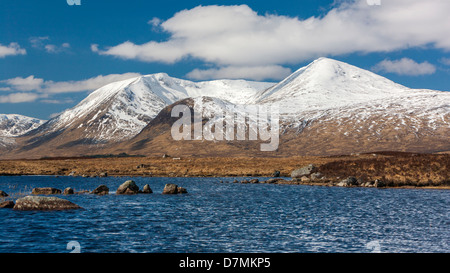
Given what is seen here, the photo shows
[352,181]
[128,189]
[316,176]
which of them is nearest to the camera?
[128,189]

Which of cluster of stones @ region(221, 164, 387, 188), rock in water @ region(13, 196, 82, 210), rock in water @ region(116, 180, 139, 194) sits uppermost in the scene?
rock in water @ region(13, 196, 82, 210)

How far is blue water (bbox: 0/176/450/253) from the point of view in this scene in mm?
28922

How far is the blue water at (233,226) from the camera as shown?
28.9 m

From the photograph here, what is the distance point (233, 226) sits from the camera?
3700 cm

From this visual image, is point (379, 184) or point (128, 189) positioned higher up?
point (128, 189)

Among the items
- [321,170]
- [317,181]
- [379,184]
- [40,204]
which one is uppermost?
[40,204]

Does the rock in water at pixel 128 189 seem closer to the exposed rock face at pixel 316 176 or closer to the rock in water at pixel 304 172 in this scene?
the exposed rock face at pixel 316 176

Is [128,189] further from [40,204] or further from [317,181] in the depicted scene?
[317,181]

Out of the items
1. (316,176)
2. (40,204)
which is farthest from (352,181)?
(40,204)

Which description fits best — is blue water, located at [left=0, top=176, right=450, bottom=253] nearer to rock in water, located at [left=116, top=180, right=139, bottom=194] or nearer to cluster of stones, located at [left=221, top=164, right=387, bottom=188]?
rock in water, located at [left=116, top=180, right=139, bottom=194]

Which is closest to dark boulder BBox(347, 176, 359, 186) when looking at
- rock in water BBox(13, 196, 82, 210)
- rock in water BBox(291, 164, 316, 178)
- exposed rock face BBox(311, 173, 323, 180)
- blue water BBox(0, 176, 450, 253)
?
exposed rock face BBox(311, 173, 323, 180)

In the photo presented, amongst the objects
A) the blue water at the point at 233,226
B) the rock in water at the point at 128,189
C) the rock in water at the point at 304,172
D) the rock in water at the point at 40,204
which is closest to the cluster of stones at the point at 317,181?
the rock in water at the point at 304,172

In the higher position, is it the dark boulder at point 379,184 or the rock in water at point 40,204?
the rock in water at point 40,204
